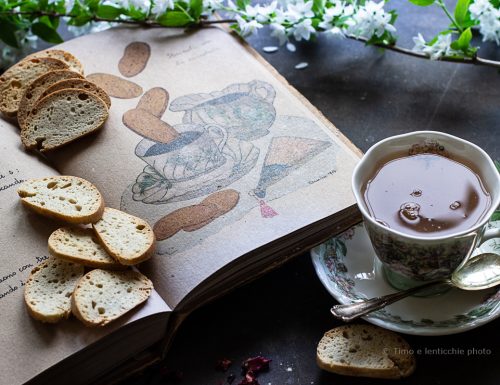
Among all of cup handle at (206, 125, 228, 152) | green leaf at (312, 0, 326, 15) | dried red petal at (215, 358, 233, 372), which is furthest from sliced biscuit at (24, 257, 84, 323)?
green leaf at (312, 0, 326, 15)

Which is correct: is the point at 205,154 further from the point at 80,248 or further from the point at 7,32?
the point at 7,32

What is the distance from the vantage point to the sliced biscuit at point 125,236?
100cm

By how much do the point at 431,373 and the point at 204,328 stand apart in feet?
1.10

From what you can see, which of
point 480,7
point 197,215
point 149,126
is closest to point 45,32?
point 149,126

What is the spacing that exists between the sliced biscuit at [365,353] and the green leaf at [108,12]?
796mm

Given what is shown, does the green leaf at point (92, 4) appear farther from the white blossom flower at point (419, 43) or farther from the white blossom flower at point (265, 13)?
the white blossom flower at point (419, 43)

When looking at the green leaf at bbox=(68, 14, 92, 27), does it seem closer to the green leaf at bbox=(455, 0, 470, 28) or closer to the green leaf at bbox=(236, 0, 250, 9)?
the green leaf at bbox=(236, 0, 250, 9)

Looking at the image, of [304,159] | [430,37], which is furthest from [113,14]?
[430,37]

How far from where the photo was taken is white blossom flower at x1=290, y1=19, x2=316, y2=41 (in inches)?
54.1

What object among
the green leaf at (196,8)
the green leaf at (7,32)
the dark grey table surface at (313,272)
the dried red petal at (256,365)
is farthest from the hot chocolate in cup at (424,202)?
the green leaf at (7,32)

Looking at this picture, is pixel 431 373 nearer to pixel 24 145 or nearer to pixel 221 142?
pixel 221 142

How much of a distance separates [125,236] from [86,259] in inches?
2.8

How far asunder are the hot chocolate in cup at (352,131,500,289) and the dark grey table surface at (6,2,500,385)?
0.13 metres

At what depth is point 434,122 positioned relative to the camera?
4.34 ft
